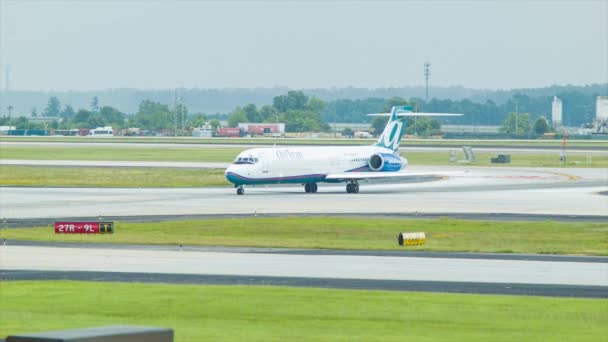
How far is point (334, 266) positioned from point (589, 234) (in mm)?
18286

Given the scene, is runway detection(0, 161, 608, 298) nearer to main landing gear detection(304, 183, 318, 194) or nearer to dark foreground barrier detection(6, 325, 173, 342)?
main landing gear detection(304, 183, 318, 194)

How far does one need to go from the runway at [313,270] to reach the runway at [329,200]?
2148 cm

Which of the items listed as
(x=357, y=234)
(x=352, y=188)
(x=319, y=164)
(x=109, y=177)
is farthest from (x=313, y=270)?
(x=109, y=177)

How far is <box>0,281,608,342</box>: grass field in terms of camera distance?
26.0 meters

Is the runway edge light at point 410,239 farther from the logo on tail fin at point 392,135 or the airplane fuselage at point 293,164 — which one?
the logo on tail fin at point 392,135

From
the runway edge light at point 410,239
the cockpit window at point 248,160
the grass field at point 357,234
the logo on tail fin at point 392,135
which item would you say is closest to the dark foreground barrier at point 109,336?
the grass field at point 357,234

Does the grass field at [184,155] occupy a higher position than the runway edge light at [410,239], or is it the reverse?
the runway edge light at [410,239]

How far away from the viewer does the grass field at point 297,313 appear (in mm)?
25969

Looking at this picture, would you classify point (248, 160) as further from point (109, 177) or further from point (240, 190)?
point (109, 177)

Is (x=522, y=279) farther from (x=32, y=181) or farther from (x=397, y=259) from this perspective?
(x=32, y=181)

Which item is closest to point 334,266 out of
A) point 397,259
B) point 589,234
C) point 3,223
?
point 397,259

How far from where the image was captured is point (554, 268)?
40938 millimetres

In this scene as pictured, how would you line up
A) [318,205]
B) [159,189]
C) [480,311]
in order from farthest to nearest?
[159,189] → [318,205] → [480,311]

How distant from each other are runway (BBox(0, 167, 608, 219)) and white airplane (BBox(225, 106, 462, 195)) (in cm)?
115
